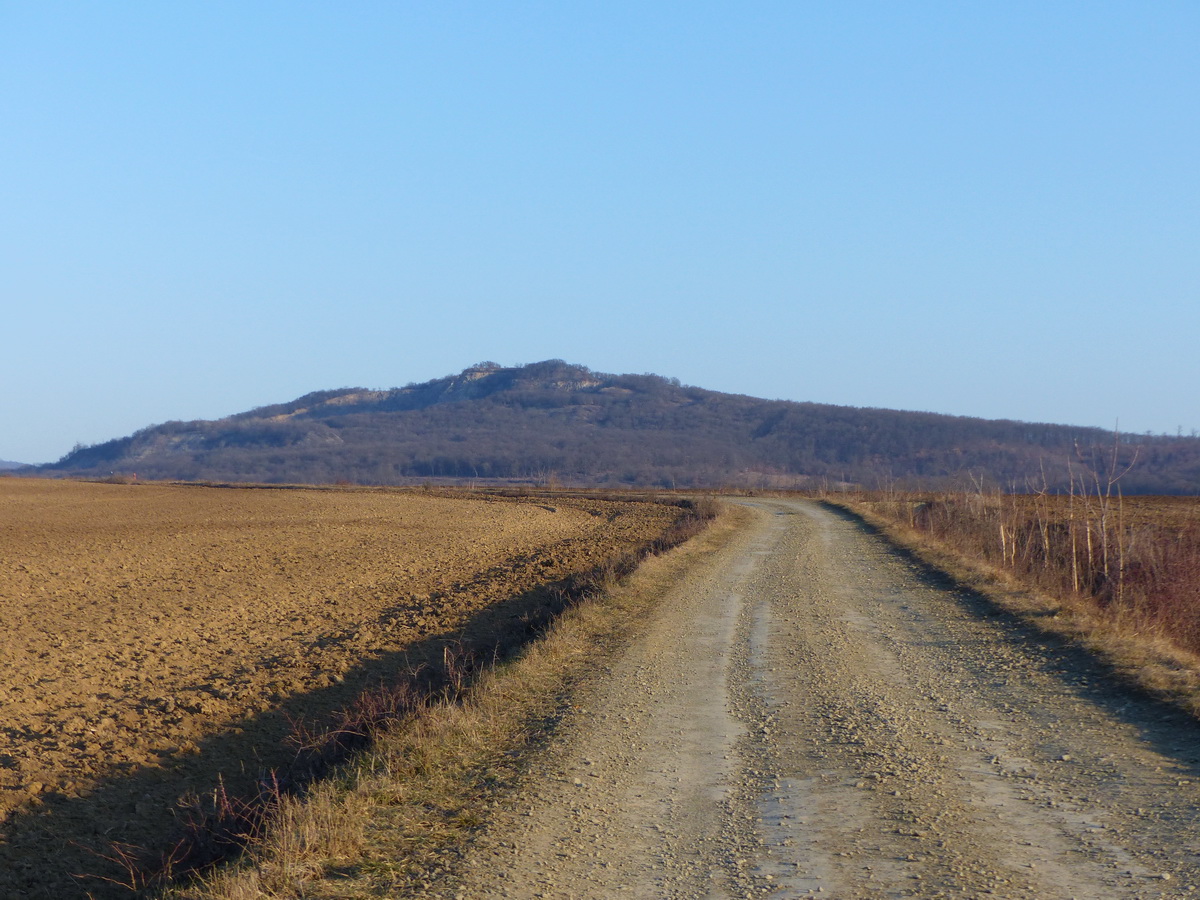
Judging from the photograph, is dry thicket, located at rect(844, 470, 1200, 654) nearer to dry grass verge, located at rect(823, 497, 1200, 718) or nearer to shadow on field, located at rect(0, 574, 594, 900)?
dry grass verge, located at rect(823, 497, 1200, 718)

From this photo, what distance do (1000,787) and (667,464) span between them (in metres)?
157

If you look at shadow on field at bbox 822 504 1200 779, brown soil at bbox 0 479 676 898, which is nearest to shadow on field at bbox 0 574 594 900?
brown soil at bbox 0 479 676 898

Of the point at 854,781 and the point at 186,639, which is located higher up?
A: the point at 854,781

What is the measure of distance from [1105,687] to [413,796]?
6878mm

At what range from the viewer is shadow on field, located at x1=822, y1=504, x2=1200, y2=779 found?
7.43 metres

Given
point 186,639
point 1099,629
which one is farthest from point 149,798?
point 1099,629

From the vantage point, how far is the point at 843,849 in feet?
17.8

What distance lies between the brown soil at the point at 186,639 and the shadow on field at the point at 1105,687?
768cm

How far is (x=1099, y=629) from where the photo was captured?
1177 centimetres

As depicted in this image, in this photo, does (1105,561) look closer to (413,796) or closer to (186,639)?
(413,796)

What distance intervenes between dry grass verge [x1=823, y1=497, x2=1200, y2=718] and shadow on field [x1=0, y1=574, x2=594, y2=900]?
7027 mm

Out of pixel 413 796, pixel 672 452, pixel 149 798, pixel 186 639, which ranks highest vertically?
pixel 672 452

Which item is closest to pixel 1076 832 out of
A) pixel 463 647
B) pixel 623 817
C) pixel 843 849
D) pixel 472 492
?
pixel 843 849

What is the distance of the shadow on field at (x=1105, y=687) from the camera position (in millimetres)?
7426
